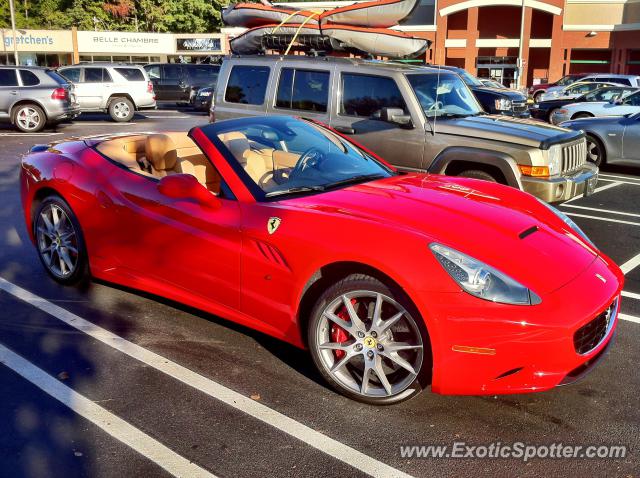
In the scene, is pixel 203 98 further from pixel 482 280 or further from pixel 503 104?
pixel 482 280

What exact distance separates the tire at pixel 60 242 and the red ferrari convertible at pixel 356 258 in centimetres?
14

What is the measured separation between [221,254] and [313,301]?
70 centimetres

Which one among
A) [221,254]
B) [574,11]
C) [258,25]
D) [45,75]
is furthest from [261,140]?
[574,11]

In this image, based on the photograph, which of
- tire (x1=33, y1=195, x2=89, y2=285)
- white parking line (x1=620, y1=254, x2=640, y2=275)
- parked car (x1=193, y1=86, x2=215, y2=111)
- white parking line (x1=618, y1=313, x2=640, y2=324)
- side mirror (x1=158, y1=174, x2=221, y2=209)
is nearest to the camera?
side mirror (x1=158, y1=174, x2=221, y2=209)

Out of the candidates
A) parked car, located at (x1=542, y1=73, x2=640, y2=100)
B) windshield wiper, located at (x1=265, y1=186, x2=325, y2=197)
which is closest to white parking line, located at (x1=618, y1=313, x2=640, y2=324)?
windshield wiper, located at (x1=265, y1=186, x2=325, y2=197)

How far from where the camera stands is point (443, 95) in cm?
775

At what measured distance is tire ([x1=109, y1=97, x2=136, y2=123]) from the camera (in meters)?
20.6

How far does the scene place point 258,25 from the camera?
8422 mm

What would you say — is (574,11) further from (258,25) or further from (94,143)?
(94,143)

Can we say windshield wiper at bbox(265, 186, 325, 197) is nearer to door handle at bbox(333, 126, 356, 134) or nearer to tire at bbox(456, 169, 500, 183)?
tire at bbox(456, 169, 500, 183)

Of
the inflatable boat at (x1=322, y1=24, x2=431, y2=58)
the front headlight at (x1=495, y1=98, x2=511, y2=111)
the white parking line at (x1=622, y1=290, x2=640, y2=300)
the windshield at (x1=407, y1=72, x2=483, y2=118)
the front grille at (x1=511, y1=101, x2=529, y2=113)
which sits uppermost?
the inflatable boat at (x1=322, y1=24, x2=431, y2=58)

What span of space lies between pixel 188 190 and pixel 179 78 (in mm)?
23740

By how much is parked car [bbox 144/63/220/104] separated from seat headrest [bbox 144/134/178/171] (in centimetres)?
2181

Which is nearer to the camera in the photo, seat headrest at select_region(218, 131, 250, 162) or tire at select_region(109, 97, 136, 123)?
seat headrest at select_region(218, 131, 250, 162)
